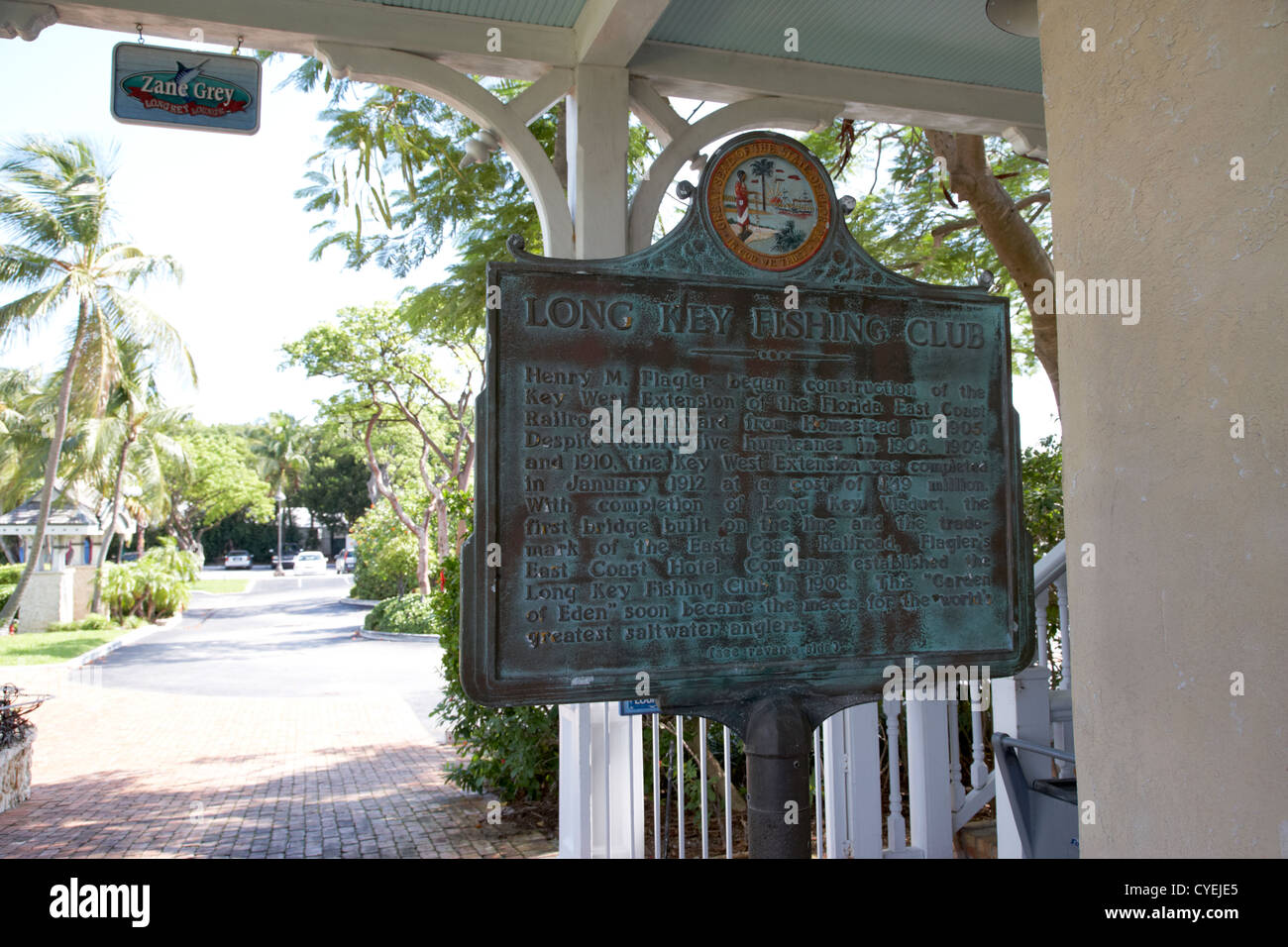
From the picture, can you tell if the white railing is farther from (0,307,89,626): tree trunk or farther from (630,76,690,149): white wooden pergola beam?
(0,307,89,626): tree trunk

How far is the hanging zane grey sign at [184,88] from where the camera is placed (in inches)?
160

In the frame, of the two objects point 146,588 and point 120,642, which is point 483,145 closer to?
point 120,642

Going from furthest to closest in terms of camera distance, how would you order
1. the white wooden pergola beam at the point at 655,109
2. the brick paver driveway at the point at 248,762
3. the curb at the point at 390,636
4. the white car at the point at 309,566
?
1. the white car at the point at 309,566
2. the curb at the point at 390,636
3. the brick paver driveway at the point at 248,762
4. the white wooden pergola beam at the point at 655,109

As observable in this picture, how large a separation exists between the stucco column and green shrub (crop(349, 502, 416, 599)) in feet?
84.5

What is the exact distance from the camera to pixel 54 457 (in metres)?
20.3

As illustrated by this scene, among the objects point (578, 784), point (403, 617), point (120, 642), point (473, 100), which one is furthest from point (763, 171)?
point (120, 642)

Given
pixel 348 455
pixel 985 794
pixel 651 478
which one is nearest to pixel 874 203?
pixel 985 794

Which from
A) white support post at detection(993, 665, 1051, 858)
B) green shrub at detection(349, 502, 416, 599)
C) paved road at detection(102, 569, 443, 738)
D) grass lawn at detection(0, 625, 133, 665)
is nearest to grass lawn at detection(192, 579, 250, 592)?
paved road at detection(102, 569, 443, 738)

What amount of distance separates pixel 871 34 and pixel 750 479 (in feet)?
9.01

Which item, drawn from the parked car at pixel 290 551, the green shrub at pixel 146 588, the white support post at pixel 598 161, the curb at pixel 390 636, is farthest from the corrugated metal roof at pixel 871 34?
the parked car at pixel 290 551

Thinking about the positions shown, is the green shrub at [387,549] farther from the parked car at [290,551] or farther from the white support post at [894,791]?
the parked car at [290,551]

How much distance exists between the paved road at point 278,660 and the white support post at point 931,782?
795 cm

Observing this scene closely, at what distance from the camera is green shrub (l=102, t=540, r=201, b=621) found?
24.0 m

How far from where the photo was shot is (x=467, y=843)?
681cm
